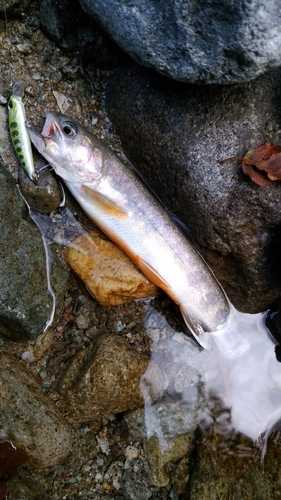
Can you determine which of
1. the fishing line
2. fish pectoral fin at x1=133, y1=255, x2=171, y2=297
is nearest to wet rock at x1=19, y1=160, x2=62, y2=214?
the fishing line

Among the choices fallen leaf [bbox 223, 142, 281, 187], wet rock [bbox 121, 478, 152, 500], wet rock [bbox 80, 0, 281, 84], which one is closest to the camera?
wet rock [bbox 80, 0, 281, 84]

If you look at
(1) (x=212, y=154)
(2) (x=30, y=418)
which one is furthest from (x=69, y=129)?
(2) (x=30, y=418)

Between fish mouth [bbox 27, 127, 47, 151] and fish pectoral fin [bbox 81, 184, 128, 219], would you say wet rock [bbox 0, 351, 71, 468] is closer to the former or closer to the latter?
fish pectoral fin [bbox 81, 184, 128, 219]

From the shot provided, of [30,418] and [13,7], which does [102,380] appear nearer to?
[30,418]

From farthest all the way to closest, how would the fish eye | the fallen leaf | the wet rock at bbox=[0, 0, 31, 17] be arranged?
the wet rock at bbox=[0, 0, 31, 17] < the fish eye < the fallen leaf

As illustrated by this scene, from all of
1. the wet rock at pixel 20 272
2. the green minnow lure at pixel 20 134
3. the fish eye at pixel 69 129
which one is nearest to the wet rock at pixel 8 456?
the wet rock at pixel 20 272

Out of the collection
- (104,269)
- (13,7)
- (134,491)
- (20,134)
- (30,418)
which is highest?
(13,7)
